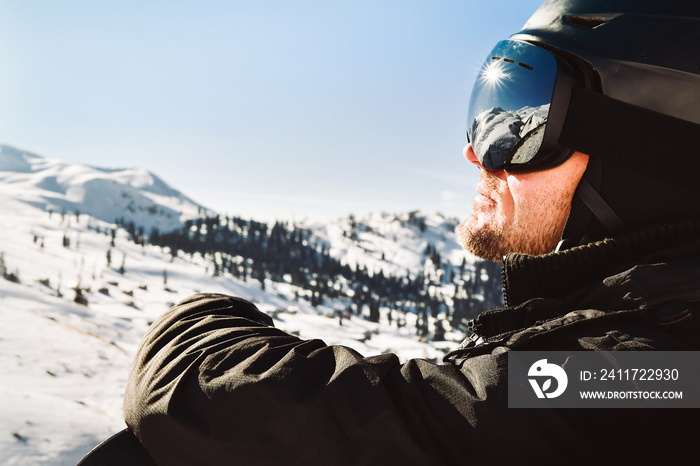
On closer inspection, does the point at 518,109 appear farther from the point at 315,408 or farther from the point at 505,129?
the point at 315,408

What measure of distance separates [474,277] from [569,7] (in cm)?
18722

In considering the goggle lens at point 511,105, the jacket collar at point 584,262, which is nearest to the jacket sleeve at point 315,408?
the jacket collar at point 584,262

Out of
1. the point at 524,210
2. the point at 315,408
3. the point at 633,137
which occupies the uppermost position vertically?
the point at 633,137

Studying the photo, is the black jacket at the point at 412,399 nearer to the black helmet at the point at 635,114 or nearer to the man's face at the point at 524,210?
the black helmet at the point at 635,114

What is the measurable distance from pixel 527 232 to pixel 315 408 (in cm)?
137

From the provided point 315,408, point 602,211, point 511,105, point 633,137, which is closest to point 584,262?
point 602,211

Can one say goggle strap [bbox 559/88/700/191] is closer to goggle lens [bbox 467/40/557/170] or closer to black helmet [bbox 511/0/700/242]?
black helmet [bbox 511/0/700/242]

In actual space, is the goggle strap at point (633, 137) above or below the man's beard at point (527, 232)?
above

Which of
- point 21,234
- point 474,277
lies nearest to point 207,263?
point 21,234

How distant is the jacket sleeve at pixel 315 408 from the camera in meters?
1.17

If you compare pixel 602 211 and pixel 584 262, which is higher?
pixel 602 211

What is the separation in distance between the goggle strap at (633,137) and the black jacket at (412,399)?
305 millimetres

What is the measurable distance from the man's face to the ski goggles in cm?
6

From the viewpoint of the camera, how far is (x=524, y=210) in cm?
205
